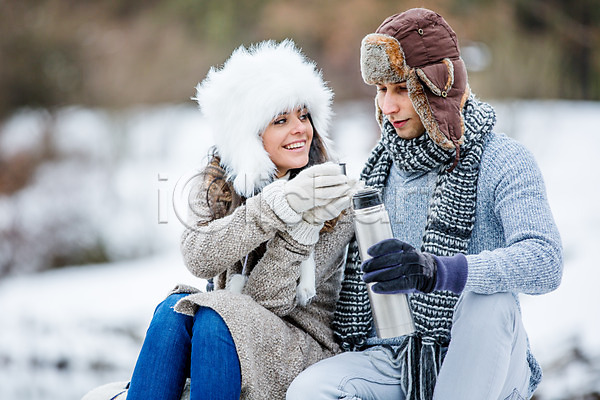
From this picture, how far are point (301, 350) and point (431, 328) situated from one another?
1.17ft

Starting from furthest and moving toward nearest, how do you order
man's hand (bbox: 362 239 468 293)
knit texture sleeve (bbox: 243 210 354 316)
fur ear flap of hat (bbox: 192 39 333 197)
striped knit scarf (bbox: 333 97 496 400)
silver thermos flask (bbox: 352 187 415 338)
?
fur ear flap of hat (bbox: 192 39 333 197), knit texture sleeve (bbox: 243 210 354 316), striped knit scarf (bbox: 333 97 496 400), silver thermos flask (bbox: 352 187 415 338), man's hand (bbox: 362 239 468 293)

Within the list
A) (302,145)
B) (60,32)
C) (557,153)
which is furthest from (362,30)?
(302,145)

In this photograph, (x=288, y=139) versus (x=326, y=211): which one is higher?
(x=288, y=139)

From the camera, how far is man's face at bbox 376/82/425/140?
1893mm

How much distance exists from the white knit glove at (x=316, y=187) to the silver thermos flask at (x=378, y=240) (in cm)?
14

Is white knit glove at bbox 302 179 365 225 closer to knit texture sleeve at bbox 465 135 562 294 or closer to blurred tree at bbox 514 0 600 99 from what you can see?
knit texture sleeve at bbox 465 135 562 294

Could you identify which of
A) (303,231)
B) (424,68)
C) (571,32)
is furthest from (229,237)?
(571,32)

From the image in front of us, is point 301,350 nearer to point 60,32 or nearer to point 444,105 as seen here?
point 444,105

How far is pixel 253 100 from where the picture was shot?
2.05 meters

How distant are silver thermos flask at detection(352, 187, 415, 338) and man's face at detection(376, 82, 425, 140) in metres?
0.28

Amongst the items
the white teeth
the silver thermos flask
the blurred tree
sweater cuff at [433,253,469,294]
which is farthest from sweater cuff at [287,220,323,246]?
the blurred tree

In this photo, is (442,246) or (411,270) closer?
(411,270)

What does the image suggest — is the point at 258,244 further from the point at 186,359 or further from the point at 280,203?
the point at 186,359

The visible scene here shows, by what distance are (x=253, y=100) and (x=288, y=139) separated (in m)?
0.16
